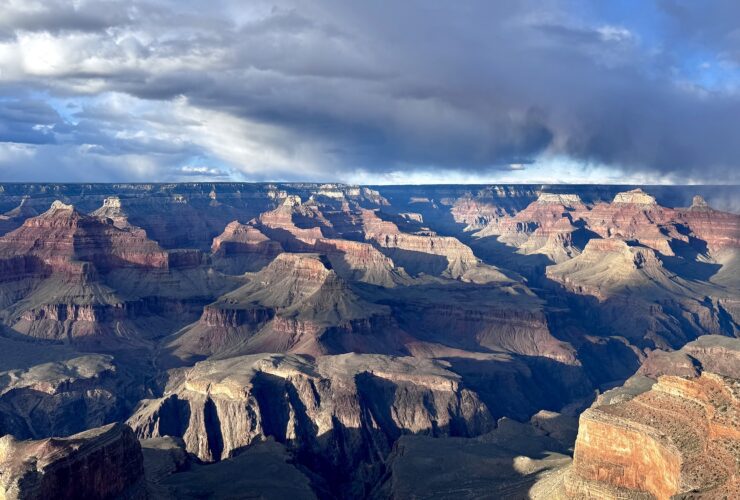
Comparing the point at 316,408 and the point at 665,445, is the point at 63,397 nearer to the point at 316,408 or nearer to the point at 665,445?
the point at 316,408

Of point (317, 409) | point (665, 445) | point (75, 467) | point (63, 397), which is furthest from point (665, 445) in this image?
point (63, 397)

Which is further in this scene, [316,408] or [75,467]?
[316,408]

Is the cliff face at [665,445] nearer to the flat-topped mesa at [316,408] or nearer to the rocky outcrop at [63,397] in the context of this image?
the flat-topped mesa at [316,408]

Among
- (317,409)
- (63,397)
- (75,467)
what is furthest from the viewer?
(63,397)

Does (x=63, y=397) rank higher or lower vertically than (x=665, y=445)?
lower

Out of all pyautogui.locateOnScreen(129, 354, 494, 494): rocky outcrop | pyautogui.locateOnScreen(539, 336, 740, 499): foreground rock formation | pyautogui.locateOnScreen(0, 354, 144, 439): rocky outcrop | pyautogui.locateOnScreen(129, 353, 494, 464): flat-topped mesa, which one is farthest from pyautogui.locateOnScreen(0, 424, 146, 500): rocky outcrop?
pyautogui.locateOnScreen(0, 354, 144, 439): rocky outcrop

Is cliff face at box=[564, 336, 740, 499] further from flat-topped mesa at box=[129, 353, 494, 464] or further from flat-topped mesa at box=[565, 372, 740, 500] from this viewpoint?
flat-topped mesa at box=[129, 353, 494, 464]
